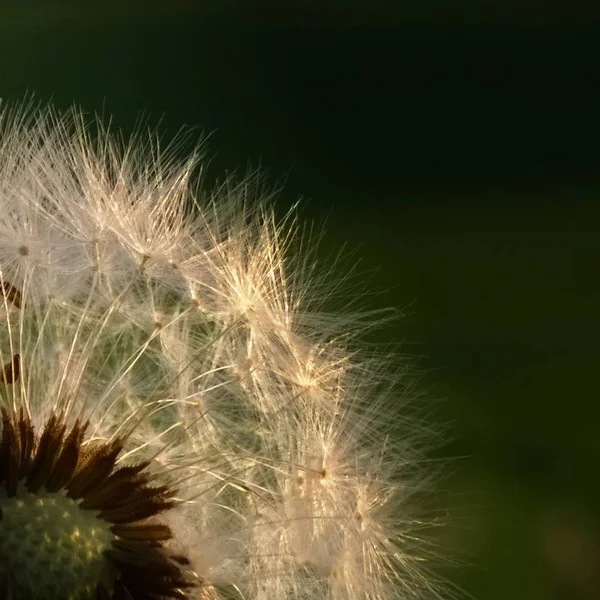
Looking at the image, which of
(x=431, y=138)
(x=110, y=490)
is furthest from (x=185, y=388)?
(x=431, y=138)

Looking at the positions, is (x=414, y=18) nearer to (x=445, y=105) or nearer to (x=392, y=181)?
(x=445, y=105)

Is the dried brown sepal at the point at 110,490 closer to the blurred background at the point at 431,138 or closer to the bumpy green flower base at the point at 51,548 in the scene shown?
the bumpy green flower base at the point at 51,548

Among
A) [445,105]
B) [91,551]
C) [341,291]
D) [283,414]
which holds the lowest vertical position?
[91,551]

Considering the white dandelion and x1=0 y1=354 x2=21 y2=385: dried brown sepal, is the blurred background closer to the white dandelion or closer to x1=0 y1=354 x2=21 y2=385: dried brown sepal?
the white dandelion

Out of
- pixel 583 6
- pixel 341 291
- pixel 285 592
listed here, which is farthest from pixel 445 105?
pixel 285 592

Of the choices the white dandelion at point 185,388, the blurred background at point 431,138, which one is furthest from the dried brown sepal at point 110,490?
the blurred background at point 431,138

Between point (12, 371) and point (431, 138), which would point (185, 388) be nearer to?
point (12, 371)
